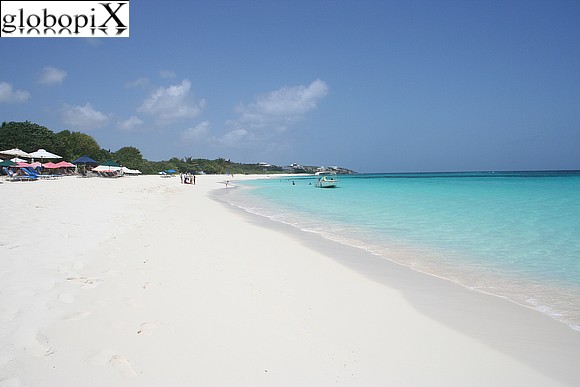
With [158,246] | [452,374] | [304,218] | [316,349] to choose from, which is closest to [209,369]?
[316,349]

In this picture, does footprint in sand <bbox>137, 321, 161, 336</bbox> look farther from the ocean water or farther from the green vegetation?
the green vegetation

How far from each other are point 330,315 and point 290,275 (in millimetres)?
1641

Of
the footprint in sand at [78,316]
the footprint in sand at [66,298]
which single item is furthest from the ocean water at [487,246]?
the footprint in sand at [66,298]

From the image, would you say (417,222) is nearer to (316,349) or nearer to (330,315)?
(330,315)

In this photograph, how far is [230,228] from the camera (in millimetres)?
9945

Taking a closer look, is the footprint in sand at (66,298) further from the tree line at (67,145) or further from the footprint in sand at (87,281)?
the tree line at (67,145)

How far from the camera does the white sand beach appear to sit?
2570 mm

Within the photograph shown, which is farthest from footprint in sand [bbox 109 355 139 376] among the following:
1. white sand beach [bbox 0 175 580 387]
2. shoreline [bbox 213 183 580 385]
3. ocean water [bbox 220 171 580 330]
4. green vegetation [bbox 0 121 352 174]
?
green vegetation [bbox 0 121 352 174]

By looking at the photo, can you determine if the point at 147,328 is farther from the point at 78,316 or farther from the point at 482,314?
the point at 482,314

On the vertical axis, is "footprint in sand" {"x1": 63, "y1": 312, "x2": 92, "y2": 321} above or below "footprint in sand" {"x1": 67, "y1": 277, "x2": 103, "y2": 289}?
below

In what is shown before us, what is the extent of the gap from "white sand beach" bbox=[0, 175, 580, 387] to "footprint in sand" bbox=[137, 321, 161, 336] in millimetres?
17

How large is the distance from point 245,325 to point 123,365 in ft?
3.86

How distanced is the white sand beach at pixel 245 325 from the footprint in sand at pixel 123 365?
0.8 inches

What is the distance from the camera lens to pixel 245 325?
3355 millimetres
